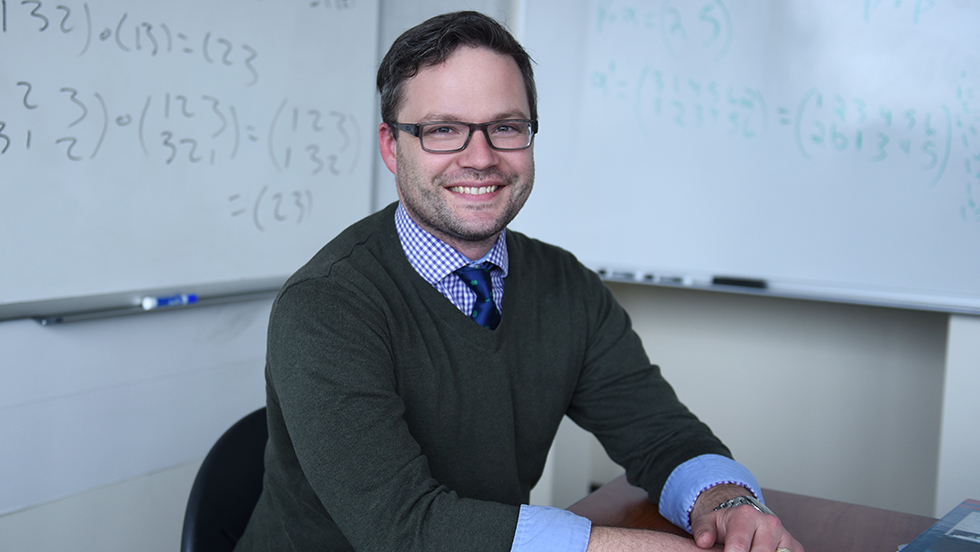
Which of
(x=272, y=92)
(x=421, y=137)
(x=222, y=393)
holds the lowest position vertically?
(x=222, y=393)

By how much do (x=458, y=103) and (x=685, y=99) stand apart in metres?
1.11

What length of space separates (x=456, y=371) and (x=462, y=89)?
0.42m

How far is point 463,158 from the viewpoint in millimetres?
1171

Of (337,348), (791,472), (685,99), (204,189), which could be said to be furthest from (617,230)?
(337,348)

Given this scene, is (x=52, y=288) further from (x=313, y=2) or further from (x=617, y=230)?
(x=617, y=230)

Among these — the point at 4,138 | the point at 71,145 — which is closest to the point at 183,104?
the point at 71,145

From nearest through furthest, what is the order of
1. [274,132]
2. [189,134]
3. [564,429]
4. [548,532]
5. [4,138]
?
[548,532] < [4,138] < [189,134] < [274,132] < [564,429]

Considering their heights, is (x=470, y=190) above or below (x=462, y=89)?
below

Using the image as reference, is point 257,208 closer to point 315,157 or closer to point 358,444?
point 315,157

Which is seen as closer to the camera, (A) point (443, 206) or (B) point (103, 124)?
(A) point (443, 206)

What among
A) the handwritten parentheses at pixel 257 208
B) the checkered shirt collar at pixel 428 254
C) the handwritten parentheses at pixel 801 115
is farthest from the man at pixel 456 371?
the handwritten parentheses at pixel 801 115

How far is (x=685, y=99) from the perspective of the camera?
2.07 metres

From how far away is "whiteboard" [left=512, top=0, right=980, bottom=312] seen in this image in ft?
5.89

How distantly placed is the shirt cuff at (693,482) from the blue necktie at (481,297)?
0.36 metres
